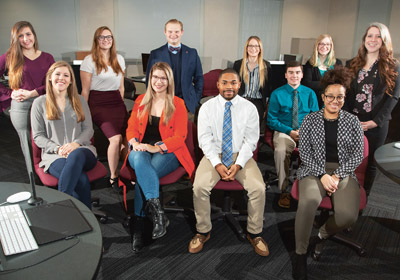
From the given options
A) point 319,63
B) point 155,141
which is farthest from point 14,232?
point 319,63

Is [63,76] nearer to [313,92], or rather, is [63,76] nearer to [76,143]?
[76,143]

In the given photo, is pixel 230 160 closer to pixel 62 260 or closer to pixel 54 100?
pixel 54 100

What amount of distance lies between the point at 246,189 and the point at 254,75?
5.21 ft

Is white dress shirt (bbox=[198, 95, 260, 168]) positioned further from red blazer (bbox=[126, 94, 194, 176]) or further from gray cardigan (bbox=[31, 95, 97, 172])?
gray cardigan (bbox=[31, 95, 97, 172])

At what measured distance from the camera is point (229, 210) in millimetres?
2898

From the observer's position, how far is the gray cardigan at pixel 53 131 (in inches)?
101

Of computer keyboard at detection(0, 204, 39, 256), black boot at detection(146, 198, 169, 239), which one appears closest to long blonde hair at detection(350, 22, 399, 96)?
black boot at detection(146, 198, 169, 239)

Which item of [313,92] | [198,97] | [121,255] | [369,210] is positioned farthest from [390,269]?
[198,97]

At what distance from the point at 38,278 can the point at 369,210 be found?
Answer: 115 inches

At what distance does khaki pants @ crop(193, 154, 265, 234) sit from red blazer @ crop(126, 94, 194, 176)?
0.21 m

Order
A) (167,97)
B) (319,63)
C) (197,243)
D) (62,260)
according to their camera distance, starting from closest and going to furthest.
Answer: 1. (62,260)
2. (197,243)
3. (167,97)
4. (319,63)

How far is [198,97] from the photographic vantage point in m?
3.54

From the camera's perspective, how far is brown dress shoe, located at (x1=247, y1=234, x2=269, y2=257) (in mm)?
2463

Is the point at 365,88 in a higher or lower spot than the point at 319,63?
lower
